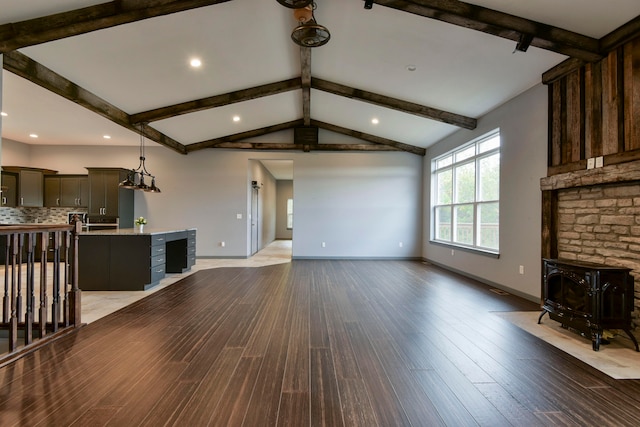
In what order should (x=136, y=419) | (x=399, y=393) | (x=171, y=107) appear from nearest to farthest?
(x=136, y=419), (x=399, y=393), (x=171, y=107)

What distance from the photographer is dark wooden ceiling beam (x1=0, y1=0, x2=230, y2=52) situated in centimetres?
314

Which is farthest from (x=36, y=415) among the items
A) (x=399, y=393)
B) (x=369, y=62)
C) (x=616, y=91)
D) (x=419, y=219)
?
(x=419, y=219)

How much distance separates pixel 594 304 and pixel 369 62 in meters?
3.91

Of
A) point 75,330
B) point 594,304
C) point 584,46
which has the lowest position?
point 75,330

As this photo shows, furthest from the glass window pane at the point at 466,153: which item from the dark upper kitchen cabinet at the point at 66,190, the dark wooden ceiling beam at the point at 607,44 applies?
the dark upper kitchen cabinet at the point at 66,190

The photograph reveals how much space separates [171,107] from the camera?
226 inches

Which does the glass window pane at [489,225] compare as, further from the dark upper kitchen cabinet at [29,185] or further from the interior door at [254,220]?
the dark upper kitchen cabinet at [29,185]

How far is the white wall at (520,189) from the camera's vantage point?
14.0 feet

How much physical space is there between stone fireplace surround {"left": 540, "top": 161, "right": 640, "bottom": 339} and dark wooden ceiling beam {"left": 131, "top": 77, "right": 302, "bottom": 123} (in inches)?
168

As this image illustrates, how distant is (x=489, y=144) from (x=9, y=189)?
10025 millimetres

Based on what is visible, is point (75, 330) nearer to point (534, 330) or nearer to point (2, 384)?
point (2, 384)

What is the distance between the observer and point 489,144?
18.2 feet

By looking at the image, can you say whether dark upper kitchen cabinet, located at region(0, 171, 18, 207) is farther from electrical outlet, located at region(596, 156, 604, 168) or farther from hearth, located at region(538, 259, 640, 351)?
electrical outlet, located at region(596, 156, 604, 168)

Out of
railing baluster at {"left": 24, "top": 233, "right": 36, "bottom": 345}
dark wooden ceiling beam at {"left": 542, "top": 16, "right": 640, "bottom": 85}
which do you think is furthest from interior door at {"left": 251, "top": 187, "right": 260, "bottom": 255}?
dark wooden ceiling beam at {"left": 542, "top": 16, "right": 640, "bottom": 85}
